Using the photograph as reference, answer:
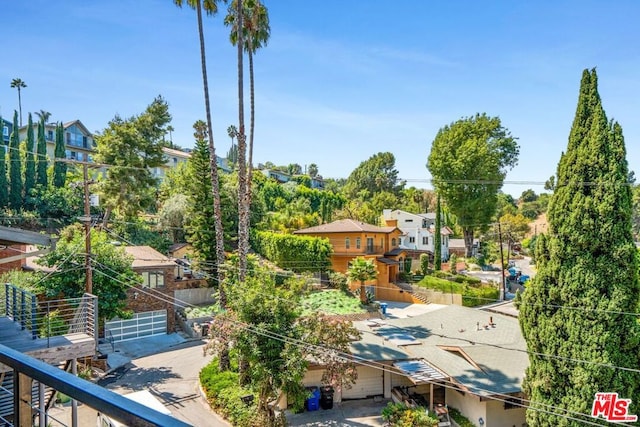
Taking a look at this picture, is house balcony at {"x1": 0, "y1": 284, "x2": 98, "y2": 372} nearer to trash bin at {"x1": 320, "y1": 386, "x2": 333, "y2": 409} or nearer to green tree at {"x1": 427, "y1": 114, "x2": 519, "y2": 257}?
trash bin at {"x1": 320, "y1": 386, "x2": 333, "y2": 409}

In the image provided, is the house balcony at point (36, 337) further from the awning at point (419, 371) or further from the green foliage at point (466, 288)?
the green foliage at point (466, 288)

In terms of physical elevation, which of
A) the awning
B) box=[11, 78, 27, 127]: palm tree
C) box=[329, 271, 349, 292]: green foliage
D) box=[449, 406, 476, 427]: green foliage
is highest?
box=[11, 78, 27, 127]: palm tree

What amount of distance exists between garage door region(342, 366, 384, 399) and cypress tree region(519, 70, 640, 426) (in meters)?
6.18

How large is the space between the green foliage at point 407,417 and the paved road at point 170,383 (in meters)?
5.94

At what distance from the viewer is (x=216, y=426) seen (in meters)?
14.2

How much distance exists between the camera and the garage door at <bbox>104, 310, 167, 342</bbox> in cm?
2347

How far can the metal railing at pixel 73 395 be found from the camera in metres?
1.10

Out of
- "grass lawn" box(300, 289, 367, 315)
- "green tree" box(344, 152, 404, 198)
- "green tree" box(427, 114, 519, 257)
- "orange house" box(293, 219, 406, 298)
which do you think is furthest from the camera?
"green tree" box(344, 152, 404, 198)

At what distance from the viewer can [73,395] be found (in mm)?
1277

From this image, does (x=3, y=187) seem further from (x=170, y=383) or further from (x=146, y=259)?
(x=170, y=383)

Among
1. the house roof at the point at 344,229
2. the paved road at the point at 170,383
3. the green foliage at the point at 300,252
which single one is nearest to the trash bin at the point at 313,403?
the paved road at the point at 170,383

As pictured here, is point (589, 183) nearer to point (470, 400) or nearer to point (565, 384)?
point (565, 384)

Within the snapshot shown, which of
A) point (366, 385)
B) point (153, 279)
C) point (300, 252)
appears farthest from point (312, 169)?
point (366, 385)

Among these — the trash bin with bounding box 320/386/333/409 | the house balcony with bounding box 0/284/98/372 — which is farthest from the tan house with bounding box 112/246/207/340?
the house balcony with bounding box 0/284/98/372
